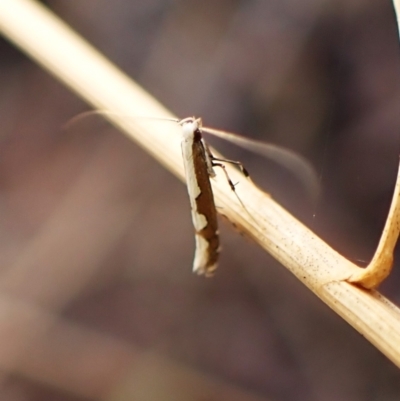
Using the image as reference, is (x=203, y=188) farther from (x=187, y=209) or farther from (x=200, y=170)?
(x=187, y=209)

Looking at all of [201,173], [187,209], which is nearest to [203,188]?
[201,173]

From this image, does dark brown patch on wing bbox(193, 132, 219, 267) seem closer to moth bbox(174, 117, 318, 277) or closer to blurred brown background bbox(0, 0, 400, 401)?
moth bbox(174, 117, 318, 277)

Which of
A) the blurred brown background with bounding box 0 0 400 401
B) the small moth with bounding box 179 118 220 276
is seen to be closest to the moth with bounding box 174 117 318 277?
the small moth with bounding box 179 118 220 276

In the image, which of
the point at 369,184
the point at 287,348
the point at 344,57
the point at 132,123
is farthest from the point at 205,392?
the point at 344,57

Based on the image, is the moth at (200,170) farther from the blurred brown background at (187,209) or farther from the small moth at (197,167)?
the blurred brown background at (187,209)

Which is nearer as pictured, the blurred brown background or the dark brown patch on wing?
the dark brown patch on wing

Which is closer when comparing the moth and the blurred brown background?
the moth

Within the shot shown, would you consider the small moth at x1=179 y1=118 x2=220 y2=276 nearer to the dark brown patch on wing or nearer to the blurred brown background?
the dark brown patch on wing

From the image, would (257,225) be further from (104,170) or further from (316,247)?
(104,170)

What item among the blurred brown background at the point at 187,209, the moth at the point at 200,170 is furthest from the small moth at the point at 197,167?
the blurred brown background at the point at 187,209
